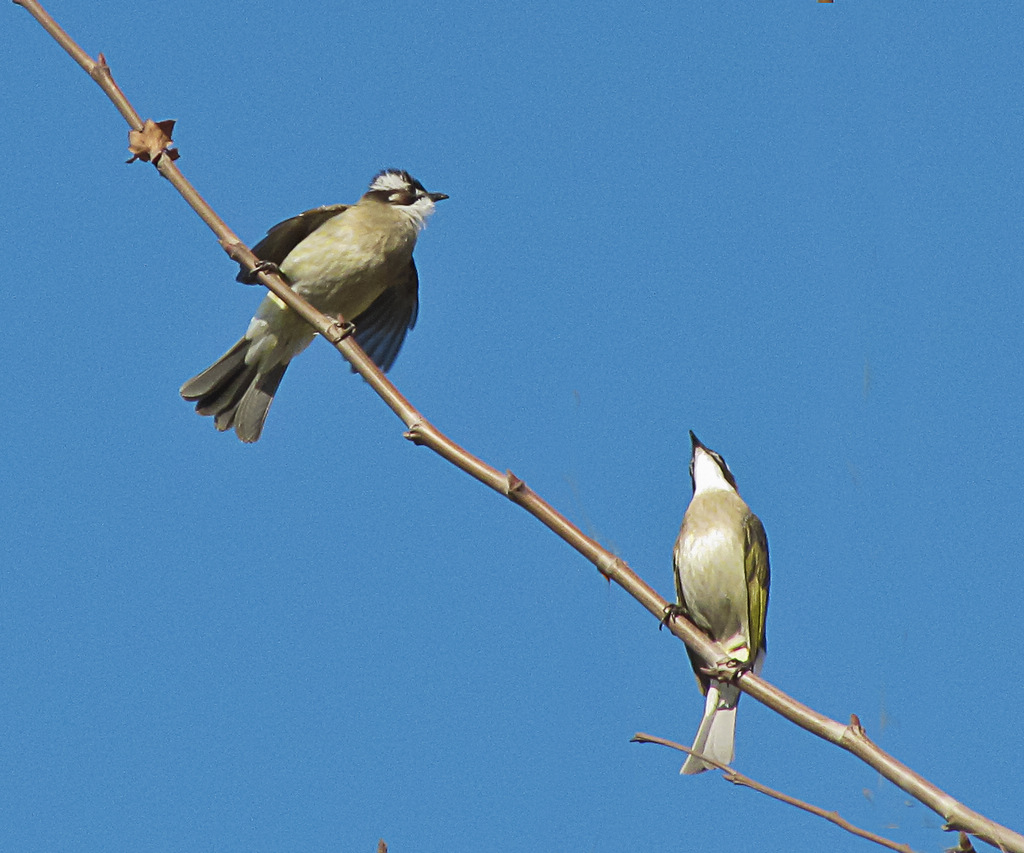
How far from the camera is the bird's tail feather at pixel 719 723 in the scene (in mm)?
5344

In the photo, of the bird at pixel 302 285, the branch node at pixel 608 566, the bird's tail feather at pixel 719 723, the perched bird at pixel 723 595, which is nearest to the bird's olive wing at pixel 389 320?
the bird at pixel 302 285

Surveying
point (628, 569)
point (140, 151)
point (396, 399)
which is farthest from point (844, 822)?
point (140, 151)

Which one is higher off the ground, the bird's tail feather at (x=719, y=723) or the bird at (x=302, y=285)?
the bird at (x=302, y=285)

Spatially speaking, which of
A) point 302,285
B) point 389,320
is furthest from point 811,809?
point 389,320

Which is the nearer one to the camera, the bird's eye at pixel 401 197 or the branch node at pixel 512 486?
the branch node at pixel 512 486

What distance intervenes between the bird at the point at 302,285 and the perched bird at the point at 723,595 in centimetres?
276

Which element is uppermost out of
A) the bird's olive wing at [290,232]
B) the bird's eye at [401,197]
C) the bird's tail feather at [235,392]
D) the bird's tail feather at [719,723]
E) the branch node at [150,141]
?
the bird's eye at [401,197]

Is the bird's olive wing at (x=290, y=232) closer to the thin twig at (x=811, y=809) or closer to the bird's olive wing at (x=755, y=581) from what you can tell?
the bird's olive wing at (x=755, y=581)

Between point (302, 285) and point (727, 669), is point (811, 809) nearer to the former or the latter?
point (727, 669)

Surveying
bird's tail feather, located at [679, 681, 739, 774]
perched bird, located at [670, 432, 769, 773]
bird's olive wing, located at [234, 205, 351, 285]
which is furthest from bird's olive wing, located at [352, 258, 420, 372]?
bird's tail feather, located at [679, 681, 739, 774]

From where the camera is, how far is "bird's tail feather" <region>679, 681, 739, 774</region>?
210 inches

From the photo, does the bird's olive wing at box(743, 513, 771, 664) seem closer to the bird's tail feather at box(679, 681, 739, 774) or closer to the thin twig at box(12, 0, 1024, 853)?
the bird's tail feather at box(679, 681, 739, 774)

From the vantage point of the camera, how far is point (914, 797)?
2035mm

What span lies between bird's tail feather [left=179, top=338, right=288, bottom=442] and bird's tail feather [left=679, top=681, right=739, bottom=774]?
320 cm
